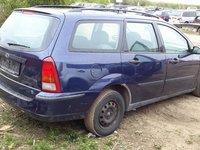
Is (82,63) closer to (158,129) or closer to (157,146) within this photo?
(157,146)

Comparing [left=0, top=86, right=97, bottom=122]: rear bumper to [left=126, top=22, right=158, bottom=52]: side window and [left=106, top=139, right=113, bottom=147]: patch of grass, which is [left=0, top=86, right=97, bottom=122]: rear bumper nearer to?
[left=106, top=139, right=113, bottom=147]: patch of grass

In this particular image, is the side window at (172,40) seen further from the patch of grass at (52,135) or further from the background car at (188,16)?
the background car at (188,16)

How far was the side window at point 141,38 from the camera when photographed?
16.3 feet

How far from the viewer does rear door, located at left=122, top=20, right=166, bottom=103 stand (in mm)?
4863

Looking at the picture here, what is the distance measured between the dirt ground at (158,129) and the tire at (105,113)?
0.13 meters

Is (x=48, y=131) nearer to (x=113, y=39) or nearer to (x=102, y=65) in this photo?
(x=102, y=65)

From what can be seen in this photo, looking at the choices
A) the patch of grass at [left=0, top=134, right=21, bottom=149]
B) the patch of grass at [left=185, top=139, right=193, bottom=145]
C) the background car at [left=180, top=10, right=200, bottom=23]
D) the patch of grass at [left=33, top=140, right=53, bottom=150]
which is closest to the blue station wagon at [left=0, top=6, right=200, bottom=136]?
the patch of grass at [left=33, top=140, right=53, bottom=150]

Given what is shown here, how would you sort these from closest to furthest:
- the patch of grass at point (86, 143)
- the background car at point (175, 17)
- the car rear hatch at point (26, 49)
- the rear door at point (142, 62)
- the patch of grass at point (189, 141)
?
the car rear hatch at point (26, 49), the patch of grass at point (86, 143), the patch of grass at point (189, 141), the rear door at point (142, 62), the background car at point (175, 17)

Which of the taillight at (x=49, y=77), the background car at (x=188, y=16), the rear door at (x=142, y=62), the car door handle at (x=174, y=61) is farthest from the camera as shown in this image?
the background car at (x=188, y=16)

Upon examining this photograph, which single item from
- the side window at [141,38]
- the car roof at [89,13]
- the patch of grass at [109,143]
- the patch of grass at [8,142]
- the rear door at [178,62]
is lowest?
the patch of grass at [8,142]

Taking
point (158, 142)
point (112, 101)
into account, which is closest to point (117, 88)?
point (112, 101)

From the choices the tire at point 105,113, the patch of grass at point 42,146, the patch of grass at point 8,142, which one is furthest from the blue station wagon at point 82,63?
the patch of grass at point 8,142

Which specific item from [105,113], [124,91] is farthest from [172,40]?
[105,113]

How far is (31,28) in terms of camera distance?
14.5 ft
